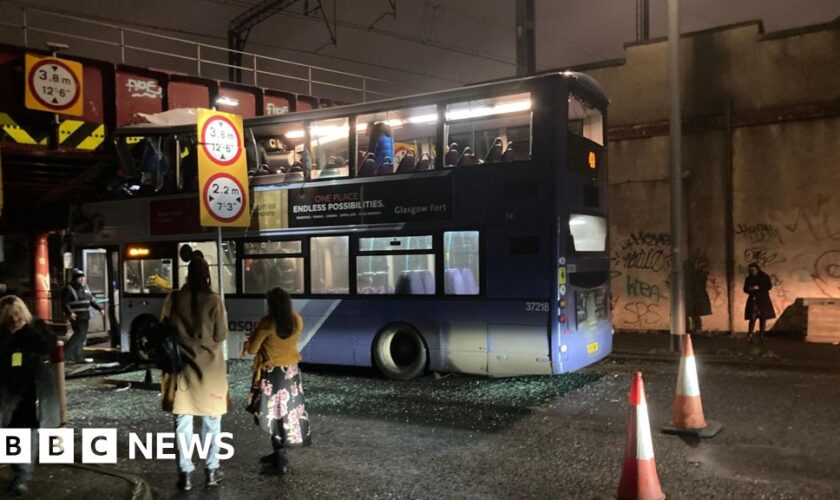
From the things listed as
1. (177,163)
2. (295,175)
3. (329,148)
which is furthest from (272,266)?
(177,163)

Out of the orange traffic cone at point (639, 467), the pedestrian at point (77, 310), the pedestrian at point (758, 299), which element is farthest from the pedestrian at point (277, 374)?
the pedestrian at point (758, 299)

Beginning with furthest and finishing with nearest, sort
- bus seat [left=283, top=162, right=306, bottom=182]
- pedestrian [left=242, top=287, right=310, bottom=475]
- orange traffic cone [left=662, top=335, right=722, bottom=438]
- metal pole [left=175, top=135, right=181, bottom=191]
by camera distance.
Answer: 1. metal pole [left=175, top=135, right=181, bottom=191]
2. bus seat [left=283, top=162, right=306, bottom=182]
3. orange traffic cone [left=662, top=335, right=722, bottom=438]
4. pedestrian [left=242, top=287, right=310, bottom=475]

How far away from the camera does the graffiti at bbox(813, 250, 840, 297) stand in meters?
13.0

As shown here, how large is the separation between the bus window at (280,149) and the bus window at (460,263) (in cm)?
275

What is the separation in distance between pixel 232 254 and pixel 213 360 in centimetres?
607

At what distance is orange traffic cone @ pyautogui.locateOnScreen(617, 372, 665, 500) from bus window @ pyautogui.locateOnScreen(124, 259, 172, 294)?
9.26 meters

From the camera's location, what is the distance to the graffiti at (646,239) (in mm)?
14750

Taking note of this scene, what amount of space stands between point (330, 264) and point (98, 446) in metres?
4.39

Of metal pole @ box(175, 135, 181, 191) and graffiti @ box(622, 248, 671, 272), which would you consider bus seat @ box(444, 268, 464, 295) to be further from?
graffiti @ box(622, 248, 671, 272)

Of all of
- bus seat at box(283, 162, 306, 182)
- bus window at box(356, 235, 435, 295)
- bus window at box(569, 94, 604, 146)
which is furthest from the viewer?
bus seat at box(283, 162, 306, 182)

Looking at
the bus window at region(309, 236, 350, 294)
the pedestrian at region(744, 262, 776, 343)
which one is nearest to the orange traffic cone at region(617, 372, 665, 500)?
the bus window at region(309, 236, 350, 294)

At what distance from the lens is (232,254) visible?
11156 mm

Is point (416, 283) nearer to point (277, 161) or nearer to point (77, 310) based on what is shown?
point (277, 161)

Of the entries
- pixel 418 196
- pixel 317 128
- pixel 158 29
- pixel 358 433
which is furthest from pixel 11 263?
pixel 358 433
